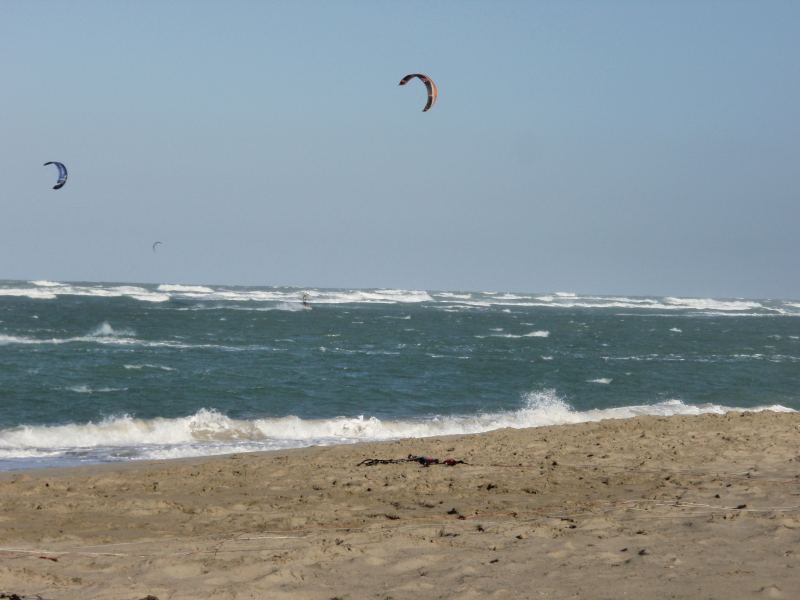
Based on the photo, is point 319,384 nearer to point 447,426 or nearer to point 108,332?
point 447,426

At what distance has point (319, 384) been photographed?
21.8 metres

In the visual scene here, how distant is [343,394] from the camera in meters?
20.3

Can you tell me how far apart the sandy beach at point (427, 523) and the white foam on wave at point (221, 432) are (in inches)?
91.7

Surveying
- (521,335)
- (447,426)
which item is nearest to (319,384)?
(447,426)

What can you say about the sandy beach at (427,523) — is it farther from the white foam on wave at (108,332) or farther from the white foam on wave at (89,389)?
the white foam on wave at (108,332)

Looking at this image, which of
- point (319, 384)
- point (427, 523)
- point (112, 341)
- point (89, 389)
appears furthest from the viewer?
point (112, 341)

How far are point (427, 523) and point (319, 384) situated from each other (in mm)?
14602

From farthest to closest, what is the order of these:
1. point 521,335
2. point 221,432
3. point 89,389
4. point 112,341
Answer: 1. point 521,335
2. point 112,341
3. point 89,389
4. point 221,432

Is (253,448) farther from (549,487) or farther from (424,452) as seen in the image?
(549,487)

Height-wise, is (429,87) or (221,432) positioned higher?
(429,87)

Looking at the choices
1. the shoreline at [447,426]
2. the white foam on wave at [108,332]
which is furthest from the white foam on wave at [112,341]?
the shoreline at [447,426]

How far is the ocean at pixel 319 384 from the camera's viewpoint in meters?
15.5

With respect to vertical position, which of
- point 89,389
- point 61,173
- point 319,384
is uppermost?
point 61,173

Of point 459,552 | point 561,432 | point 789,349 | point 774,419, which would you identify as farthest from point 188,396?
point 789,349
